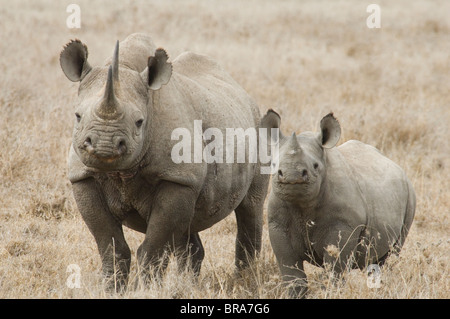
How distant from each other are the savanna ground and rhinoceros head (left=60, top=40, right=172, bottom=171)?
0.94 m

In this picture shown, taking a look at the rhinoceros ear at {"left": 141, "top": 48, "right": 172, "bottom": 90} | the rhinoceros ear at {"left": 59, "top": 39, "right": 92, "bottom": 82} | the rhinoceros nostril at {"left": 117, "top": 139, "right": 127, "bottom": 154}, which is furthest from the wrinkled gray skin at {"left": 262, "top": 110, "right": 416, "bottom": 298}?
the rhinoceros ear at {"left": 59, "top": 39, "right": 92, "bottom": 82}

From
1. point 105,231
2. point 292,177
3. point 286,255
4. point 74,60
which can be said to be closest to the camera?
point 292,177

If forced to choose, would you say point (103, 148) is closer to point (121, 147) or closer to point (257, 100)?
point (121, 147)

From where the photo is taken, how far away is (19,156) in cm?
821

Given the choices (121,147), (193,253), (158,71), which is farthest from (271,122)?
(193,253)

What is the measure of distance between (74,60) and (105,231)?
1.11 m

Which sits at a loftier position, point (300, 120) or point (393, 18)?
point (393, 18)

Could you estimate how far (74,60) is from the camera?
502 cm

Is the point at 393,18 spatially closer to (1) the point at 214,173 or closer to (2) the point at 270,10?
(2) the point at 270,10

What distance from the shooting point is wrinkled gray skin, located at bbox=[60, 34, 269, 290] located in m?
4.50
